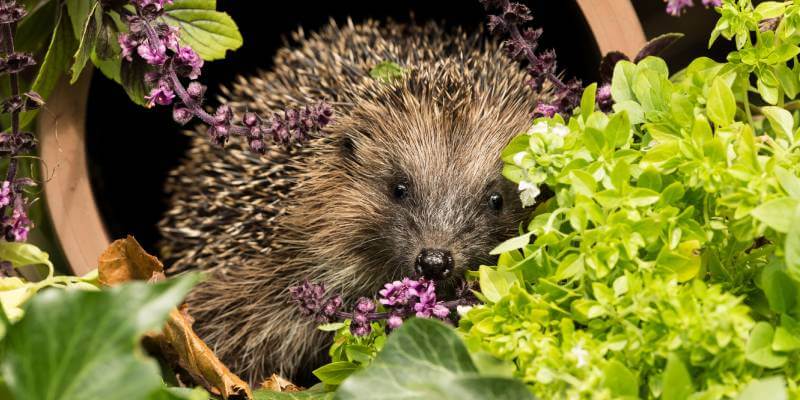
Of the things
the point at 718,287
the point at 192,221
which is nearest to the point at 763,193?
the point at 718,287

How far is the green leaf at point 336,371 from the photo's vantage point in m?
1.43

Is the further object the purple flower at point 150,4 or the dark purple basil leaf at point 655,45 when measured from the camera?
the dark purple basil leaf at point 655,45

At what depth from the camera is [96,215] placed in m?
1.96

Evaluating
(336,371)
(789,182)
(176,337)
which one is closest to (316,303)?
(336,371)

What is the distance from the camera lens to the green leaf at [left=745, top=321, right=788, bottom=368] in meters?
1.02

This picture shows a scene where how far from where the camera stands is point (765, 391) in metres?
0.91

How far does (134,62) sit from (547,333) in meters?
0.95

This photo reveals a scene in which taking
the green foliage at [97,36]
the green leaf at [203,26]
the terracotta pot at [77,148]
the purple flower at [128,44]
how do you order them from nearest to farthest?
1. the purple flower at [128,44]
2. the green foliage at [97,36]
3. the green leaf at [203,26]
4. the terracotta pot at [77,148]

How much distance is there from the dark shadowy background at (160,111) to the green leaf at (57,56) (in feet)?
2.23

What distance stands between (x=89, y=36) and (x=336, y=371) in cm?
76

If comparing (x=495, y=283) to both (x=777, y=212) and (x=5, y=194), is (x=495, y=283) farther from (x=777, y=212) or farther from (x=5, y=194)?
(x=5, y=194)

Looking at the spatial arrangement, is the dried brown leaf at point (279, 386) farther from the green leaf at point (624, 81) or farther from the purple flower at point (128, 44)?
the green leaf at point (624, 81)

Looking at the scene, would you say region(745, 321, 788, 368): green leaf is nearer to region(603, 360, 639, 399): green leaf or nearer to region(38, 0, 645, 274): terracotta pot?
region(603, 360, 639, 399): green leaf

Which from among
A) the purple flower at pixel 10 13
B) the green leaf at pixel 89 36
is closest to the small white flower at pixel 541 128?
the green leaf at pixel 89 36
